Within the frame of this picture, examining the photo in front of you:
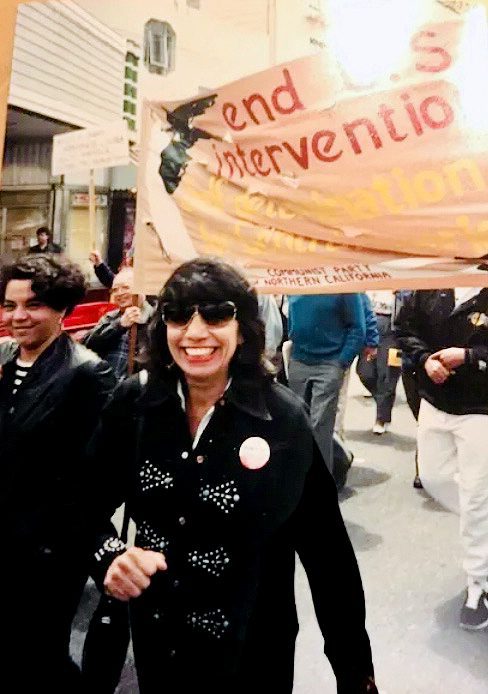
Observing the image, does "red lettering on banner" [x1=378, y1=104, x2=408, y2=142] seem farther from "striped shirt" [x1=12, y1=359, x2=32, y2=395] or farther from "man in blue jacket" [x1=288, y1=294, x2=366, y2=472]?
"striped shirt" [x1=12, y1=359, x2=32, y2=395]

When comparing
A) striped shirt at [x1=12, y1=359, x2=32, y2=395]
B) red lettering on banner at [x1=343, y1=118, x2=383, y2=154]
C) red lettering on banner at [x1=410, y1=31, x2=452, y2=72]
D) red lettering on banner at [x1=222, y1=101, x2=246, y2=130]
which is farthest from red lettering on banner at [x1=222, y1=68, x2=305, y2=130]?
striped shirt at [x1=12, y1=359, x2=32, y2=395]

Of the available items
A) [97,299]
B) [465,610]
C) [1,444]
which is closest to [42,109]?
[97,299]

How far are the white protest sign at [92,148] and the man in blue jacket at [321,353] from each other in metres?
0.58

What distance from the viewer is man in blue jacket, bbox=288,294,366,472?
1.42 m

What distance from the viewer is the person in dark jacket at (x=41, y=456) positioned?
4.48ft

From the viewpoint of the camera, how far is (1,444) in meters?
1.37

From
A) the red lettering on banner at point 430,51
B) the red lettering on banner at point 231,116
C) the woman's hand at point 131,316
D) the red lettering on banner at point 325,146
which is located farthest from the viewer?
the woman's hand at point 131,316

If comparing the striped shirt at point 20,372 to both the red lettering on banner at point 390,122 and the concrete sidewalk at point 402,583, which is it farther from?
the red lettering on banner at point 390,122

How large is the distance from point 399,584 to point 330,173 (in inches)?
36.5

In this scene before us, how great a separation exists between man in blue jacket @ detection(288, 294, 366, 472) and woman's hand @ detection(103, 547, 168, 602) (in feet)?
1.92

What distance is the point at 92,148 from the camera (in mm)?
1608

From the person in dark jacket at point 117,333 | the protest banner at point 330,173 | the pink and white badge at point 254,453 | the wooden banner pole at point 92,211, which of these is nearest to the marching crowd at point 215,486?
the pink and white badge at point 254,453

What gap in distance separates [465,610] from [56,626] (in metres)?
0.92

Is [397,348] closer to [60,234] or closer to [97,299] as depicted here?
[97,299]
